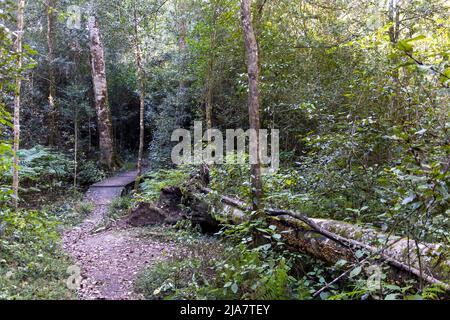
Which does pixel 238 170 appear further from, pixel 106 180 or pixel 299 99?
pixel 106 180

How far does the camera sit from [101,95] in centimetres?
1461

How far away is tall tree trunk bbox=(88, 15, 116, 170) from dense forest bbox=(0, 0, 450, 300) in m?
0.06

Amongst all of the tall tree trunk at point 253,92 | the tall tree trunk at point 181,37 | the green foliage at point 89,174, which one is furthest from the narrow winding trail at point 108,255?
the tall tree trunk at point 181,37

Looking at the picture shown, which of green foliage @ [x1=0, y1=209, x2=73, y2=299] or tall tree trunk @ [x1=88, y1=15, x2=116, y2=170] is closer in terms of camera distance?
green foliage @ [x1=0, y1=209, x2=73, y2=299]

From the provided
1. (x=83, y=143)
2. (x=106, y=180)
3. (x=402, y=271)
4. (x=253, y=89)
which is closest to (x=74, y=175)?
(x=106, y=180)

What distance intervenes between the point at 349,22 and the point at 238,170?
17.9 feet

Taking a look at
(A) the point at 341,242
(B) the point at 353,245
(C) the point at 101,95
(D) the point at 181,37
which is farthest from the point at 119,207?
(D) the point at 181,37

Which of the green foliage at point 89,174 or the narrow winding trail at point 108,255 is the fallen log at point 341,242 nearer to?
the narrow winding trail at point 108,255

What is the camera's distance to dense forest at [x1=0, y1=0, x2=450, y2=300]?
378cm

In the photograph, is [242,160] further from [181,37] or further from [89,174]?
[181,37]

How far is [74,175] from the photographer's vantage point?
43.7 ft

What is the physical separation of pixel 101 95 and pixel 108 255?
379 inches

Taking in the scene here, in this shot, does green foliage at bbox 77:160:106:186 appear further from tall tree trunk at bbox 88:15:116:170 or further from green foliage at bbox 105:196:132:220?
green foliage at bbox 105:196:132:220

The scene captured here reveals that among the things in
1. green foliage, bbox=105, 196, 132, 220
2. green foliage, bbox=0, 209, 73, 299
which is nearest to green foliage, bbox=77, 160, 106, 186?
green foliage, bbox=105, 196, 132, 220
